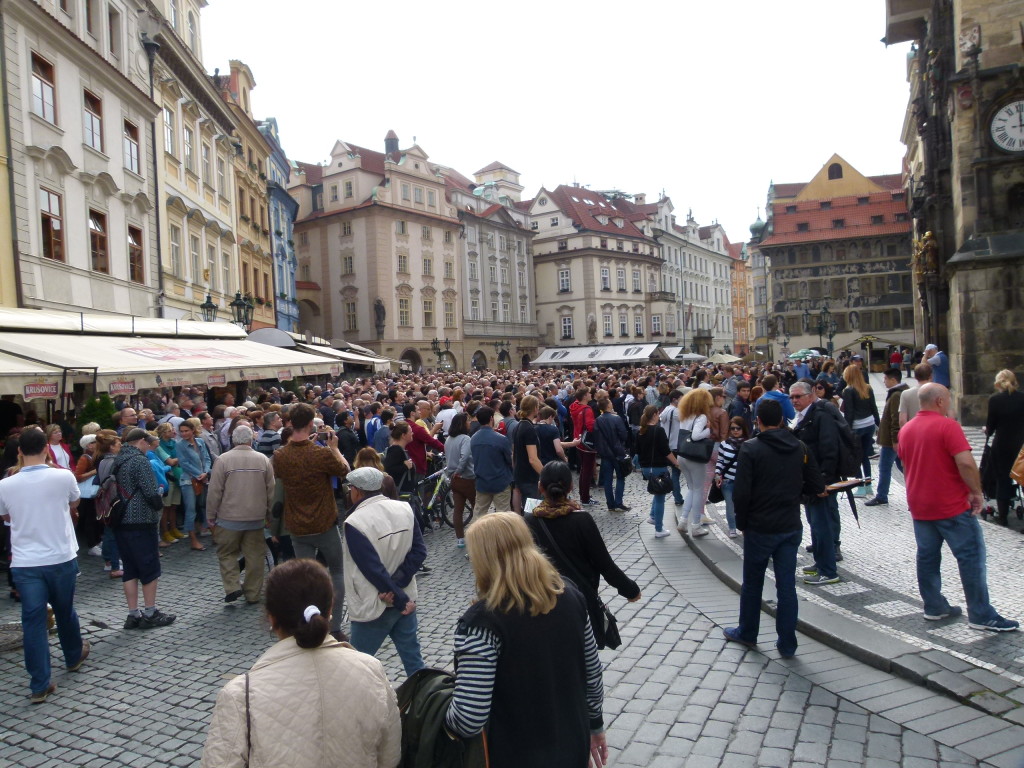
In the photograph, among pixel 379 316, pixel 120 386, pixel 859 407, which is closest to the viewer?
pixel 859 407

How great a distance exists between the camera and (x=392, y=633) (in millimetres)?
4645

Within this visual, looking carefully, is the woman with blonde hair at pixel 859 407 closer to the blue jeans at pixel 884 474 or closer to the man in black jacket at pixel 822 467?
the blue jeans at pixel 884 474

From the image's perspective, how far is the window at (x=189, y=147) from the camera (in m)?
25.8

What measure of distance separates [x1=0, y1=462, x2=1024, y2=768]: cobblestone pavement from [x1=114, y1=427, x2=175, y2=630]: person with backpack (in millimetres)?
223

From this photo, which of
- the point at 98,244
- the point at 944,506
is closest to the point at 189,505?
the point at 944,506

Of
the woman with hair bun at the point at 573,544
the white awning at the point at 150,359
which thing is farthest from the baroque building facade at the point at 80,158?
the woman with hair bun at the point at 573,544

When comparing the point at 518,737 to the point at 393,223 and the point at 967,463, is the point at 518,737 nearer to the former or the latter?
the point at 967,463

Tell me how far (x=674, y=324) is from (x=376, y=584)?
79054mm

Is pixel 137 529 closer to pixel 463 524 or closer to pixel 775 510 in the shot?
pixel 463 524

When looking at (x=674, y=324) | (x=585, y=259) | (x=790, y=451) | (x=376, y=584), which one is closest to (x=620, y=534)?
(x=790, y=451)

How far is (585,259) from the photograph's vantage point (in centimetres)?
6938

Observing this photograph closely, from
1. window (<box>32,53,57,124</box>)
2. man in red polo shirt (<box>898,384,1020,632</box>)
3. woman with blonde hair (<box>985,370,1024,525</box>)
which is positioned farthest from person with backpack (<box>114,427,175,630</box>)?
window (<box>32,53,57,124</box>)

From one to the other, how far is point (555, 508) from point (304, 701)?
1.98m

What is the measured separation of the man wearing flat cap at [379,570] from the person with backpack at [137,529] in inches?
108
